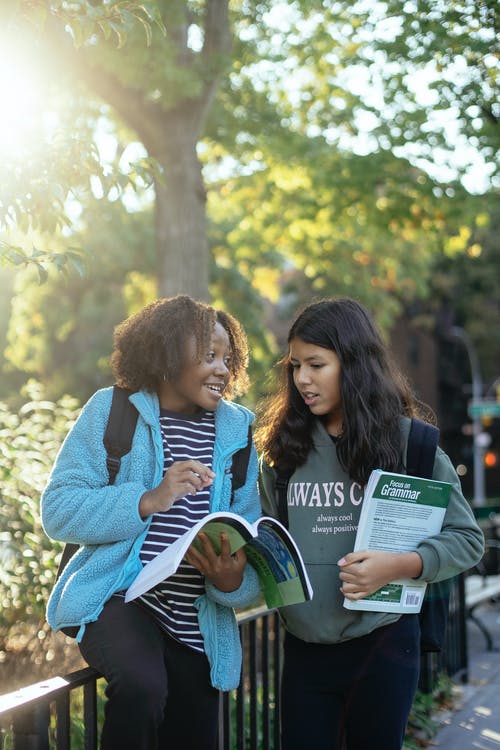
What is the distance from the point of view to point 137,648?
8.06ft

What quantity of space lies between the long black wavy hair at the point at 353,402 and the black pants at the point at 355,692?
0.47 meters

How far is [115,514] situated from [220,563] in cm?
32

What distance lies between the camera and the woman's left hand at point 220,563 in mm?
2545

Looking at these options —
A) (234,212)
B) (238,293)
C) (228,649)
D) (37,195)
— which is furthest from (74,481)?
(238,293)

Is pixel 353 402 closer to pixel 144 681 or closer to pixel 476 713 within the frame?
pixel 144 681

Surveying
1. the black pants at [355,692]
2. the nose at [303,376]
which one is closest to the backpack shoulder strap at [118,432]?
the nose at [303,376]

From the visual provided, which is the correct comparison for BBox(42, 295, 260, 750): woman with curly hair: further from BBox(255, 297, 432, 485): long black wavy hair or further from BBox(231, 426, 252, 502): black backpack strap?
BBox(255, 297, 432, 485): long black wavy hair

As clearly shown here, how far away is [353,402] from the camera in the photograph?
9.11 ft

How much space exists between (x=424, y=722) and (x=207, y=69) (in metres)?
5.70

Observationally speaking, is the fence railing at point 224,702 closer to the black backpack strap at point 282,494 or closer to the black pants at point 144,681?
the black pants at point 144,681

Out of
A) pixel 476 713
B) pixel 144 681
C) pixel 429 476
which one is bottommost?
pixel 476 713

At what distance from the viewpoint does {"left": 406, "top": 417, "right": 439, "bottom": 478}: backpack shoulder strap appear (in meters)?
2.76

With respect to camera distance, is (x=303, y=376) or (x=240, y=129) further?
(x=240, y=129)

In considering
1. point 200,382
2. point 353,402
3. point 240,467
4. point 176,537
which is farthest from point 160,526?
point 353,402
